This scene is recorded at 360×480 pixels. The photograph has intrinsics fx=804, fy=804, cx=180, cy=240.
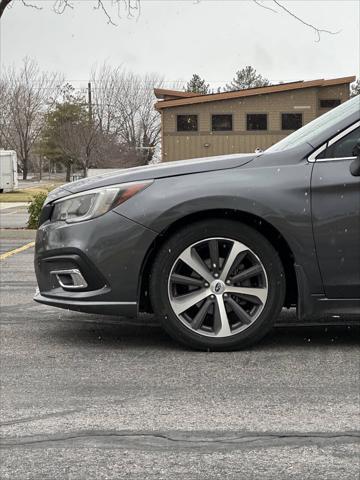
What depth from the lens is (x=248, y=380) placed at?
421 centimetres

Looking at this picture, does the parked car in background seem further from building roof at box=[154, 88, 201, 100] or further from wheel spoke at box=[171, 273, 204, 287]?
building roof at box=[154, 88, 201, 100]

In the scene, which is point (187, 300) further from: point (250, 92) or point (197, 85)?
point (197, 85)

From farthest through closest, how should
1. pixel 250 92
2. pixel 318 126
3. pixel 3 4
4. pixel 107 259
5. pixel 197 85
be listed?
1. pixel 197 85
2. pixel 250 92
3. pixel 3 4
4. pixel 318 126
5. pixel 107 259

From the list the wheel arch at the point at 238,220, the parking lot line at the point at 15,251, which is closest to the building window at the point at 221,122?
the parking lot line at the point at 15,251

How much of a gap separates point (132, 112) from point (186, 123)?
10797 mm

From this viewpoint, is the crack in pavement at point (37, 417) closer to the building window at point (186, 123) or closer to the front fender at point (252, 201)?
the front fender at point (252, 201)

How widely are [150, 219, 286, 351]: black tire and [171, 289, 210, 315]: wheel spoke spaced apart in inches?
1.3

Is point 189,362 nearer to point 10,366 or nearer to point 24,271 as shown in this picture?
point 10,366

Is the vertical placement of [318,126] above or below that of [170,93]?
below

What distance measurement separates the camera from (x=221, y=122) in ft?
113

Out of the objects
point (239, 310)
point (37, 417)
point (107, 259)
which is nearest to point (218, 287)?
point (239, 310)

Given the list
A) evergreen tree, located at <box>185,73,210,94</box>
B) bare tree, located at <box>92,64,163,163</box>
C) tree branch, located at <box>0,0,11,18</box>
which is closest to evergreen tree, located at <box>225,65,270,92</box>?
evergreen tree, located at <box>185,73,210,94</box>

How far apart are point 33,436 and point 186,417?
2.23 feet

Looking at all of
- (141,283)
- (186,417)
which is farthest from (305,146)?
(186,417)
